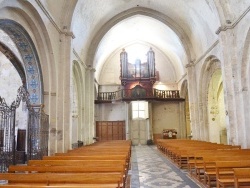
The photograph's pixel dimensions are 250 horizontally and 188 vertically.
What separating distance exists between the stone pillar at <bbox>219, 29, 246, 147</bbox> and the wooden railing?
11882 millimetres

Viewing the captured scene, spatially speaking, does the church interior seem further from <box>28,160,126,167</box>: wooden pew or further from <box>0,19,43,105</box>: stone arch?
<box>28,160,126,167</box>: wooden pew

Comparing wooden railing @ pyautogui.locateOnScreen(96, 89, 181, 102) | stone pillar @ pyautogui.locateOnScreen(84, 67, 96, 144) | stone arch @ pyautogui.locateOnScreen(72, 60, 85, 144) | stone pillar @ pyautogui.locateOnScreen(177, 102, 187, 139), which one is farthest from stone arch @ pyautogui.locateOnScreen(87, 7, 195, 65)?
stone pillar @ pyautogui.locateOnScreen(177, 102, 187, 139)

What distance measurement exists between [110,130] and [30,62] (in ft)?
48.9

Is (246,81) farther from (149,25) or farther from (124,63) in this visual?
(124,63)

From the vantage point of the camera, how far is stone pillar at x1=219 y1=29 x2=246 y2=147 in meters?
10.6

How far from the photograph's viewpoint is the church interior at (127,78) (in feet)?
29.7

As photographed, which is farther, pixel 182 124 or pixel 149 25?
pixel 182 124

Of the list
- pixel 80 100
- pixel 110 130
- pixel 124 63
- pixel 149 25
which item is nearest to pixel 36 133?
pixel 80 100

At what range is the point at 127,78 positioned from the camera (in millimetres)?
23828

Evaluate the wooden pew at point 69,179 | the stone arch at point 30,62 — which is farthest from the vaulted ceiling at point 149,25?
the wooden pew at point 69,179

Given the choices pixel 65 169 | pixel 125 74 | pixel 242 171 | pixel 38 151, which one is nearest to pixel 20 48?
pixel 38 151

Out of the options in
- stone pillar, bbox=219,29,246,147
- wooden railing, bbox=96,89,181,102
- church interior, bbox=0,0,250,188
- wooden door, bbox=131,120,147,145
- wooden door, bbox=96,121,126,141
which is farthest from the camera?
wooden door, bbox=96,121,126,141

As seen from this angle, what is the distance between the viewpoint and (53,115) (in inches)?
399

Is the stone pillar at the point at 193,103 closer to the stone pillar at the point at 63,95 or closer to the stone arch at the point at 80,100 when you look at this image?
the stone arch at the point at 80,100
